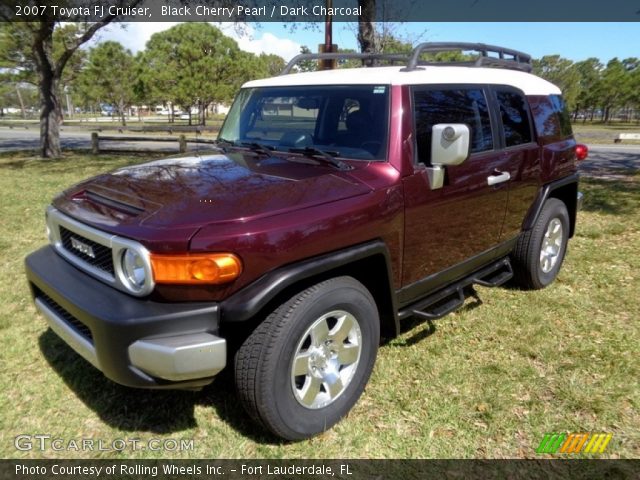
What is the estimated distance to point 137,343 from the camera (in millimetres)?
2160

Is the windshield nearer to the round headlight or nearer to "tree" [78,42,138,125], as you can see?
the round headlight

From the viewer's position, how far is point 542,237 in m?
4.39

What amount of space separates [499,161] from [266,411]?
255cm

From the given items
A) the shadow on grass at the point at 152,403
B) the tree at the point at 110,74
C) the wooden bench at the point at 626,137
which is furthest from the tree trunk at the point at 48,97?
the tree at the point at 110,74

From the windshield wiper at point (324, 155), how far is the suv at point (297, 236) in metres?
0.01

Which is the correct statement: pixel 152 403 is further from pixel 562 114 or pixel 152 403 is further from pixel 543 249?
pixel 562 114

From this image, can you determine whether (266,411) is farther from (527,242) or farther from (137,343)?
(527,242)

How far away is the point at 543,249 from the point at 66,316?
4.13m

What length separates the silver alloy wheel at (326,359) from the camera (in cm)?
255

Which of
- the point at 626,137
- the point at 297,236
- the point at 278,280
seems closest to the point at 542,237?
the point at 297,236

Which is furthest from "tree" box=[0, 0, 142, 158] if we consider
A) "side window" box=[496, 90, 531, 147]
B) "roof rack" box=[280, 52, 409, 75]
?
"side window" box=[496, 90, 531, 147]

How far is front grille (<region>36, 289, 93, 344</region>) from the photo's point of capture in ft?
8.02

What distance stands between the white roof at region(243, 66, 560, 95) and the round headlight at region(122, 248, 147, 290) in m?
1.83

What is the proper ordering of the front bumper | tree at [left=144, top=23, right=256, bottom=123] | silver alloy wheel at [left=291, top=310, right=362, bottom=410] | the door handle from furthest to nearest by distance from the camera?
tree at [left=144, top=23, right=256, bottom=123] < the door handle < silver alloy wheel at [left=291, top=310, right=362, bottom=410] < the front bumper
